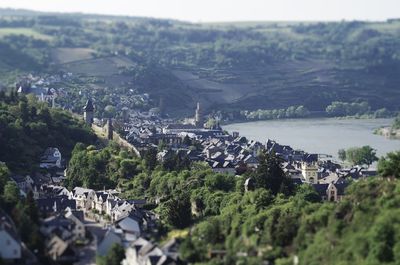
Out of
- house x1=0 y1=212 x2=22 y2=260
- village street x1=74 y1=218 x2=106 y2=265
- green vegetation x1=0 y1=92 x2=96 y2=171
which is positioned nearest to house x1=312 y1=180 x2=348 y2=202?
village street x1=74 y1=218 x2=106 y2=265

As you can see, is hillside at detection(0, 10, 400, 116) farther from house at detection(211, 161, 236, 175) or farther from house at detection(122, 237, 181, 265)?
house at detection(122, 237, 181, 265)

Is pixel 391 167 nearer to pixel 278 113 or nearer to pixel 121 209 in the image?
pixel 121 209

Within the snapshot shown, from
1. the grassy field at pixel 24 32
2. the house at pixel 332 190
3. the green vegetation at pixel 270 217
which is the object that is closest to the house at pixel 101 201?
the green vegetation at pixel 270 217

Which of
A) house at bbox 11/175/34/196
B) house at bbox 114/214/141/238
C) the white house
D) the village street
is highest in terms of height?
the white house

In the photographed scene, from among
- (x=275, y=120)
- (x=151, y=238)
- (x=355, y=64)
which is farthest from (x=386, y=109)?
(x=151, y=238)

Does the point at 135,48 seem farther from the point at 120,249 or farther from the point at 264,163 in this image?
the point at 120,249

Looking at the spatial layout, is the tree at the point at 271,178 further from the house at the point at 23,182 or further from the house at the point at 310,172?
the house at the point at 310,172
